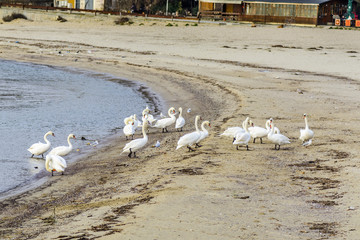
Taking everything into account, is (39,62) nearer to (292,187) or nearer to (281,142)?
(281,142)

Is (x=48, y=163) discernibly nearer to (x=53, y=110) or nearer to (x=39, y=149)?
(x=39, y=149)

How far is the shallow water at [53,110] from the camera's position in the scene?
16.2 m

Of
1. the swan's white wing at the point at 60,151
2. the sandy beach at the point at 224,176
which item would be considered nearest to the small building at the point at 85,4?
the sandy beach at the point at 224,176

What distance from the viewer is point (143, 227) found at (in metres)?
8.33

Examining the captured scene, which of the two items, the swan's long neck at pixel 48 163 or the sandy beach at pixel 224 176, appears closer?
the sandy beach at pixel 224 176

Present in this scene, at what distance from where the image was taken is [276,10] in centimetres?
5956

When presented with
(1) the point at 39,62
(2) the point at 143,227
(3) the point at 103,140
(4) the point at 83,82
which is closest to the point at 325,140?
(3) the point at 103,140

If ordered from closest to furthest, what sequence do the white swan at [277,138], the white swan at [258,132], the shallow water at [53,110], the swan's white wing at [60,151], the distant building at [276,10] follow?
the white swan at [277,138], the white swan at [258,132], the swan's white wing at [60,151], the shallow water at [53,110], the distant building at [276,10]

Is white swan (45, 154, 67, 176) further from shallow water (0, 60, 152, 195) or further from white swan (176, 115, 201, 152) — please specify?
white swan (176, 115, 201, 152)

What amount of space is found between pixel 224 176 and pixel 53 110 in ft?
45.6

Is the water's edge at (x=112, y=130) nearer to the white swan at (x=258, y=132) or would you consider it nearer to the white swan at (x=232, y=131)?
the white swan at (x=232, y=131)

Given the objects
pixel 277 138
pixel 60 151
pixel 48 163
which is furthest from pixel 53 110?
pixel 277 138

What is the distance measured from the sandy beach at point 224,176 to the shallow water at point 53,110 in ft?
3.46

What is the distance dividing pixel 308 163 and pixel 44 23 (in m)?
55.2
